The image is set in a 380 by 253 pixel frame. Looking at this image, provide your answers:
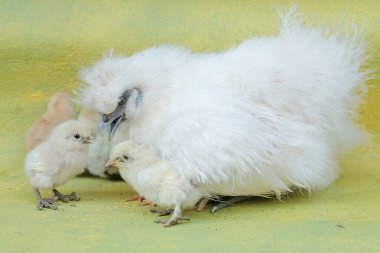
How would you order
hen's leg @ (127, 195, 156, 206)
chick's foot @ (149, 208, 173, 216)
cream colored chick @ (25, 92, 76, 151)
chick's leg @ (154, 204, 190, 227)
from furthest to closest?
1. cream colored chick @ (25, 92, 76, 151)
2. hen's leg @ (127, 195, 156, 206)
3. chick's foot @ (149, 208, 173, 216)
4. chick's leg @ (154, 204, 190, 227)

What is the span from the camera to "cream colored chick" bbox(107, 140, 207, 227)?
233cm

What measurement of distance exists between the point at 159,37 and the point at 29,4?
1.82ft

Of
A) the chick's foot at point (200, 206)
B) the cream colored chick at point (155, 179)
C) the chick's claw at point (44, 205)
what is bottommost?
the chick's claw at point (44, 205)

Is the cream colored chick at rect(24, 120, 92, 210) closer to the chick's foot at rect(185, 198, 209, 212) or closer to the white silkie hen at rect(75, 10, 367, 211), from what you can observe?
the white silkie hen at rect(75, 10, 367, 211)

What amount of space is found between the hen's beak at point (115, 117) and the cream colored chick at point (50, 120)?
1.17 ft

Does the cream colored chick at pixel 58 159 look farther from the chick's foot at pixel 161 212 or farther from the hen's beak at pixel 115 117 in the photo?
the chick's foot at pixel 161 212

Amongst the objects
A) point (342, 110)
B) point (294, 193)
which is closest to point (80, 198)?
point (294, 193)

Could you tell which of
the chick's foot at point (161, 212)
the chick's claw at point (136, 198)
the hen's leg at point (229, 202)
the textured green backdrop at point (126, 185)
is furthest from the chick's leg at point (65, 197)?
the hen's leg at point (229, 202)

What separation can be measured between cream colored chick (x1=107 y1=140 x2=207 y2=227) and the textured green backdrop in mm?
66

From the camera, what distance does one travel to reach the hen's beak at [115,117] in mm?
2521

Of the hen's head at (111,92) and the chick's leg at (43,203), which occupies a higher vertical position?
the hen's head at (111,92)

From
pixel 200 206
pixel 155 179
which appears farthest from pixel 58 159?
pixel 200 206

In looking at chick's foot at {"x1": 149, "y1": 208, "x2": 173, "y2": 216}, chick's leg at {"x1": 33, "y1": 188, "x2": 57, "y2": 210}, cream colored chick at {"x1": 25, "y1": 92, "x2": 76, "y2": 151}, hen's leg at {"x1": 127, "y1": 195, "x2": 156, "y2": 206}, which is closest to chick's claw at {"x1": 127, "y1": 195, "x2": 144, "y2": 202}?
hen's leg at {"x1": 127, "y1": 195, "x2": 156, "y2": 206}

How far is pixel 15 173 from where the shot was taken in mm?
2916
